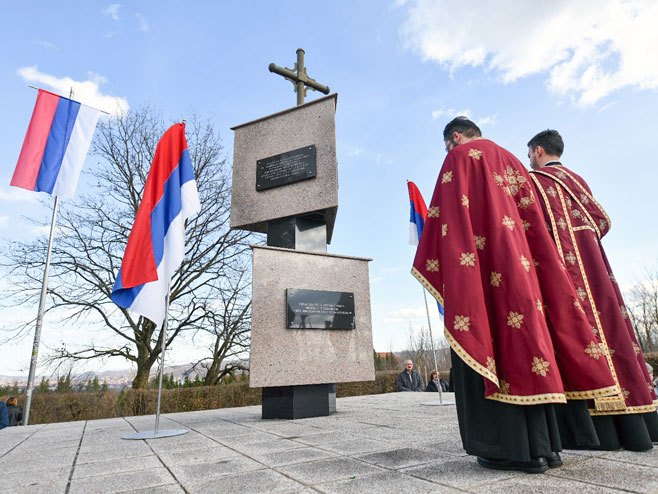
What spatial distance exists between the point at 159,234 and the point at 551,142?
11.4 ft

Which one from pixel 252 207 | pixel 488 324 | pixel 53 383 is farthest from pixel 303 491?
pixel 53 383

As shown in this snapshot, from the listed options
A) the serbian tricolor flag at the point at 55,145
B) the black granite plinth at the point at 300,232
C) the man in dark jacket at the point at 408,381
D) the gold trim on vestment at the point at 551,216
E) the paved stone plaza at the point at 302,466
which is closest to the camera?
the paved stone plaza at the point at 302,466

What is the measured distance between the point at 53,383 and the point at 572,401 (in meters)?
13.2

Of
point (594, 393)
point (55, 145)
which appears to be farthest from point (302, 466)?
point (55, 145)

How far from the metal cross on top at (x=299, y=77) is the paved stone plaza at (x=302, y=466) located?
493 cm

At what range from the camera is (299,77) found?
20.5 ft

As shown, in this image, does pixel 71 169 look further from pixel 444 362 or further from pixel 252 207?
pixel 444 362

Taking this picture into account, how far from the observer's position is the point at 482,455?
1.72 metres

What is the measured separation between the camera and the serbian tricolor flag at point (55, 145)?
6699 mm

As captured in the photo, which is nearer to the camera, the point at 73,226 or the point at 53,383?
the point at 53,383

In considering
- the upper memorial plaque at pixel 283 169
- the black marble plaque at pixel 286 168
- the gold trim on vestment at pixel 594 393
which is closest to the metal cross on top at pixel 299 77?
the upper memorial plaque at pixel 283 169

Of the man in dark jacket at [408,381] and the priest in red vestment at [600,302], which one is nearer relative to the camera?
the priest in red vestment at [600,302]

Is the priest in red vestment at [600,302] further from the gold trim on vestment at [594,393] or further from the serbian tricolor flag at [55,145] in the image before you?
the serbian tricolor flag at [55,145]

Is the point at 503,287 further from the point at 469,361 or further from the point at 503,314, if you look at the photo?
the point at 469,361
